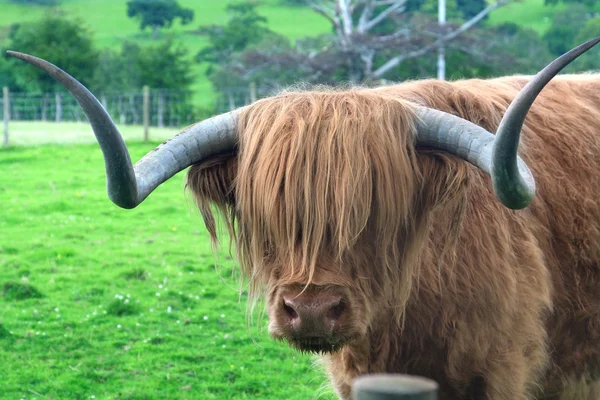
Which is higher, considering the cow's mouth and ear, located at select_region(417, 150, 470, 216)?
ear, located at select_region(417, 150, 470, 216)

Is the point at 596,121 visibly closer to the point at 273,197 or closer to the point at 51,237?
the point at 273,197

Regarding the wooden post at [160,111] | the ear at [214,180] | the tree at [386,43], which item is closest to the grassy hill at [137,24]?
the tree at [386,43]

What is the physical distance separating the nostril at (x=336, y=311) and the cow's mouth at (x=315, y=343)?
8cm

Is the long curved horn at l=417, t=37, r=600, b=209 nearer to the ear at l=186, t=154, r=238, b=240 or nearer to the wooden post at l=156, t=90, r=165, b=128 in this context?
the ear at l=186, t=154, r=238, b=240

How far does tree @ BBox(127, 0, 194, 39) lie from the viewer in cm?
7288

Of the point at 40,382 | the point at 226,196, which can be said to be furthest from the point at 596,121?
the point at 40,382

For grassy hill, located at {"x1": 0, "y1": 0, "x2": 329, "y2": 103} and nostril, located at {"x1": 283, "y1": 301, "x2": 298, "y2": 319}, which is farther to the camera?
grassy hill, located at {"x1": 0, "y1": 0, "x2": 329, "y2": 103}

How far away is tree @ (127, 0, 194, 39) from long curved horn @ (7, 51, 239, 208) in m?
70.7

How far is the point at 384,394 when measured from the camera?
1.37 metres

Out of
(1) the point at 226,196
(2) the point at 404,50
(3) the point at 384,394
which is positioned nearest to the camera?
(3) the point at 384,394

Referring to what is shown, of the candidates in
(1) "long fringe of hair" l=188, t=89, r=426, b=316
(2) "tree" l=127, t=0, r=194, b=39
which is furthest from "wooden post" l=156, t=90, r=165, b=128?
(2) "tree" l=127, t=0, r=194, b=39

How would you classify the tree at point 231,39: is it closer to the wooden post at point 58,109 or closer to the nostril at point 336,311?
the wooden post at point 58,109

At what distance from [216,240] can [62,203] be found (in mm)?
10110

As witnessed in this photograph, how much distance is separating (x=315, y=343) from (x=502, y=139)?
3.18ft
